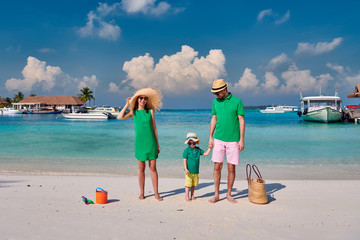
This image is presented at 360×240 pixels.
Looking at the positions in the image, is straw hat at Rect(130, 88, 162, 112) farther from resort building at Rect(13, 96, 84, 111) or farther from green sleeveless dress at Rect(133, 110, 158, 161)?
resort building at Rect(13, 96, 84, 111)

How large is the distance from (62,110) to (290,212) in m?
88.3

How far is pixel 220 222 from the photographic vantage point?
11.5ft

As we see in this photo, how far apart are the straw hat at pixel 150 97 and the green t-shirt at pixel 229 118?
102 cm

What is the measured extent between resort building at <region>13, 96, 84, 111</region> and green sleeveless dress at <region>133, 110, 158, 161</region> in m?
88.5

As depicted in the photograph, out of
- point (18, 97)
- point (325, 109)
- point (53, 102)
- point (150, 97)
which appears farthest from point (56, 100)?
point (150, 97)

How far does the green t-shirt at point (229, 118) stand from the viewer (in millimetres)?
4098

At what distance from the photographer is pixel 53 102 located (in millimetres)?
87625

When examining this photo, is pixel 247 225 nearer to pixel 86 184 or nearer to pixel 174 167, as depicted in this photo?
pixel 86 184

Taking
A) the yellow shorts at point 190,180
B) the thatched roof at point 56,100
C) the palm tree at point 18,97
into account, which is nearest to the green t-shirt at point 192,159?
the yellow shorts at point 190,180

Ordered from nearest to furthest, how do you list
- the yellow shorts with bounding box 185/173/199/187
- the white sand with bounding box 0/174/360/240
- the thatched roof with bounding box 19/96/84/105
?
the white sand with bounding box 0/174/360/240
the yellow shorts with bounding box 185/173/199/187
the thatched roof with bounding box 19/96/84/105

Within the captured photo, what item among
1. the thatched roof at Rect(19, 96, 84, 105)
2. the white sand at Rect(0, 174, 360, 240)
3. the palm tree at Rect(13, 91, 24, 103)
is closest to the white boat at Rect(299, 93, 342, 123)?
the white sand at Rect(0, 174, 360, 240)

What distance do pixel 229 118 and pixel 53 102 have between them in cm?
9482

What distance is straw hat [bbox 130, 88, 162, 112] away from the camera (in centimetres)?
421

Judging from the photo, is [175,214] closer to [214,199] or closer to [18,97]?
[214,199]
